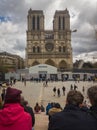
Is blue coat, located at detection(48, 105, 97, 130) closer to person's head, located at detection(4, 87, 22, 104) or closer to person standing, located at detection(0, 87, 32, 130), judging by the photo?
person standing, located at detection(0, 87, 32, 130)

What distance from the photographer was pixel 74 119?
14.0ft

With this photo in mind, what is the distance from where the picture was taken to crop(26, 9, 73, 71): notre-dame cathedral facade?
145625mm

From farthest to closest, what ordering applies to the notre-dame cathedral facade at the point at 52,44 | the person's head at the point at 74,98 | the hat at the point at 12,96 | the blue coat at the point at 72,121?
1. the notre-dame cathedral facade at the point at 52,44
2. the hat at the point at 12,96
3. the person's head at the point at 74,98
4. the blue coat at the point at 72,121

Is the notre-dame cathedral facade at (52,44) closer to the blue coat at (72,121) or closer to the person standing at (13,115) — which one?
the person standing at (13,115)

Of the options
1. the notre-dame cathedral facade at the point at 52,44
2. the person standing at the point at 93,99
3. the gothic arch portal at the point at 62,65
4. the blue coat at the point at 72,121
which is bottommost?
the blue coat at the point at 72,121

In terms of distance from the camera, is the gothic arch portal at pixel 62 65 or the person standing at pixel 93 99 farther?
the gothic arch portal at pixel 62 65

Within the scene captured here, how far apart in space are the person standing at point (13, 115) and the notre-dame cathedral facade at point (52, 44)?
459ft

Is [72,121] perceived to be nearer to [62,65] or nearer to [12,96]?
[12,96]

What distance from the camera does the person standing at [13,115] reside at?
4.47 metres

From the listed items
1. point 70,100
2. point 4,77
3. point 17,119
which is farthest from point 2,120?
point 4,77

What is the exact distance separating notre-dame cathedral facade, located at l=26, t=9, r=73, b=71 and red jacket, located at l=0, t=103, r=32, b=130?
140 m

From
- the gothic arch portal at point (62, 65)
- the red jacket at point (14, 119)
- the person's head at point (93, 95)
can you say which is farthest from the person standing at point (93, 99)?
the gothic arch portal at point (62, 65)

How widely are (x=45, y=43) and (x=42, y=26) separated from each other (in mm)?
6285

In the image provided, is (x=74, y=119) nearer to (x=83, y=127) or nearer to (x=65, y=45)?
(x=83, y=127)
